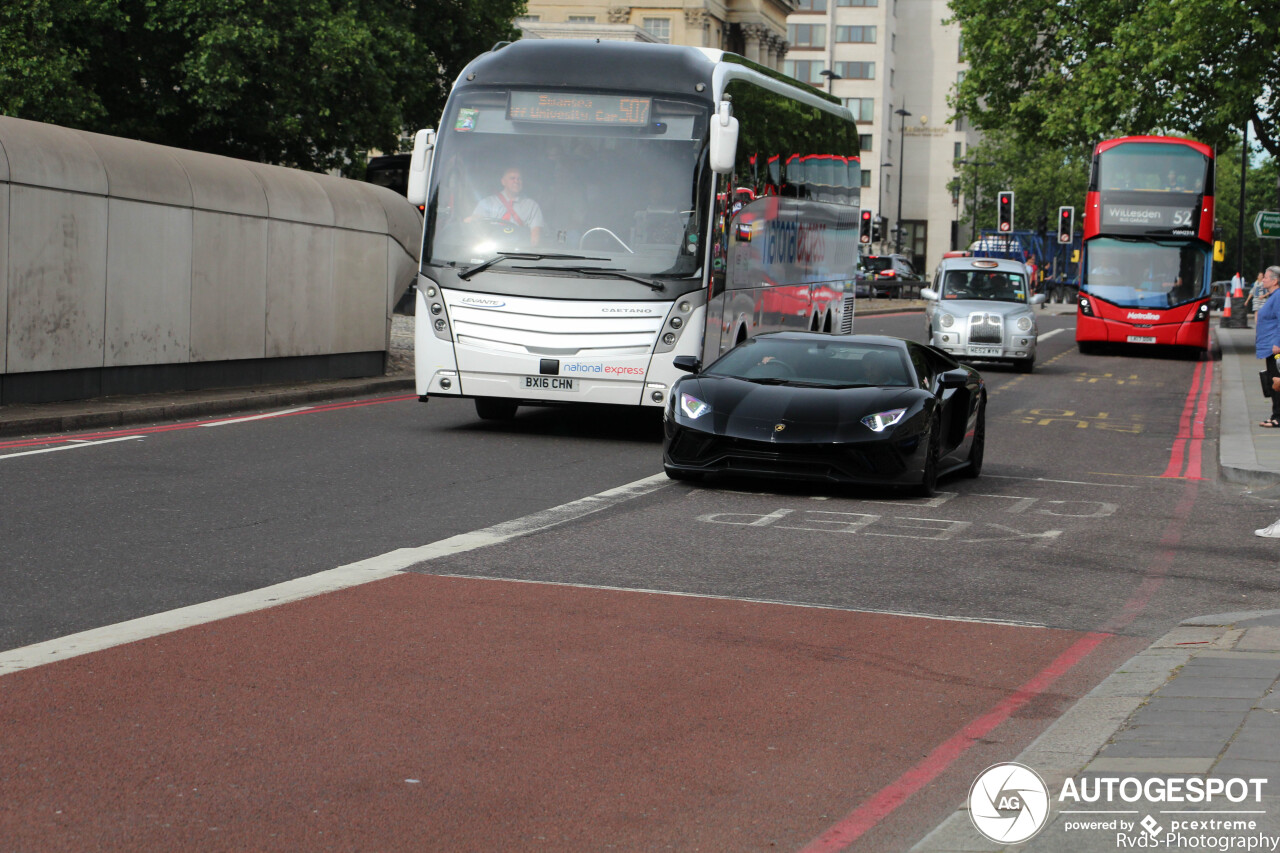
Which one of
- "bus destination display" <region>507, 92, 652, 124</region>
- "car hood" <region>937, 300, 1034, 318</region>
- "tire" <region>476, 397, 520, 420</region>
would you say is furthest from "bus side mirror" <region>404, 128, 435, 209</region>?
"car hood" <region>937, 300, 1034, 318</region>

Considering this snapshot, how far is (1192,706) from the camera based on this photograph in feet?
17.9

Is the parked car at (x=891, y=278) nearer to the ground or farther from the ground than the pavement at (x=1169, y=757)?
farther from the ground

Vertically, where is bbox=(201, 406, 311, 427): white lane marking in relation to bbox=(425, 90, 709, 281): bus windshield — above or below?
below

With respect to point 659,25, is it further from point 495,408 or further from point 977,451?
point 977,451

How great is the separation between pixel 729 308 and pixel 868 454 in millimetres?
4468

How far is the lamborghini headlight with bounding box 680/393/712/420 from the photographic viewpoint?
464 inches

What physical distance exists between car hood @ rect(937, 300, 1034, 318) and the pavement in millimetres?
21269

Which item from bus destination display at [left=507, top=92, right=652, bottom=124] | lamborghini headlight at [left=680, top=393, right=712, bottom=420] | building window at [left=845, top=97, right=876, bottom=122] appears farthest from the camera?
building window at [left=845, top=97, right=876, bottom=122]

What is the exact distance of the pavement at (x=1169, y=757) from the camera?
4070 mm

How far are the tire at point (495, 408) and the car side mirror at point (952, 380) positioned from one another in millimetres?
4748

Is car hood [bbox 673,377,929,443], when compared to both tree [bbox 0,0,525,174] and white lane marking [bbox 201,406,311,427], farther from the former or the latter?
tree [bbox 0,0,525,174]

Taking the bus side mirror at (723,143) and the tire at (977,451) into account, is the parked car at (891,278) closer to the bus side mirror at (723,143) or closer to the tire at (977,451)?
the bus side mirror at (723,143)

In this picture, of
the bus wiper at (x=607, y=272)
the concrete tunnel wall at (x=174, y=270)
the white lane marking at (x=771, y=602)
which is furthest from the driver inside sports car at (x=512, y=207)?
the white lane marking at (x=771, y=602)

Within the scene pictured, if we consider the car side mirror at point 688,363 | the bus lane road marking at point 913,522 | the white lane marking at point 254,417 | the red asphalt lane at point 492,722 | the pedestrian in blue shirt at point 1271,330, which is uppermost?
the pedestrian in blue shirt at point 1271,330
